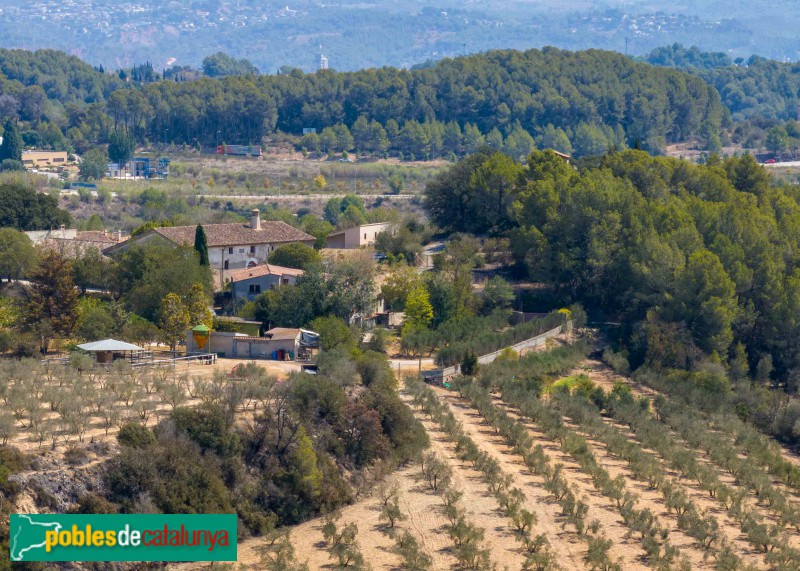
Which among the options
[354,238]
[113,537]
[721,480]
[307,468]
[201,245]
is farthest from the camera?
[354,238]

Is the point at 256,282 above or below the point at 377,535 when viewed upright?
above

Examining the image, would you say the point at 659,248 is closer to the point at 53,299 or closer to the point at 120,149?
the point at 53,299

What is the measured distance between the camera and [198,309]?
160 ft

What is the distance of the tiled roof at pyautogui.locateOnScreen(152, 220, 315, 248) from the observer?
2341 inches

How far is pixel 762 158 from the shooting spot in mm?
139000

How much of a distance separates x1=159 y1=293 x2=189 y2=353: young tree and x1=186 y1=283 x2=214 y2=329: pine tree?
33cm

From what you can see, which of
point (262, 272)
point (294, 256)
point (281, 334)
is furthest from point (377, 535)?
point (294, 256)

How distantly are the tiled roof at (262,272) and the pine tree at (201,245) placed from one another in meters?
1.21

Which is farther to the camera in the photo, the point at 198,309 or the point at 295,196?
the point at 295,196

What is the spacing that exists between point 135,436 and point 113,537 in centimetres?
639

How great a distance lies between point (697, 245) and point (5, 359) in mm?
27085

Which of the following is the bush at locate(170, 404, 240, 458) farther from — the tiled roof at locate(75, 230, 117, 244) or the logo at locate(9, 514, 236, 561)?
the tiled roof at locate(75, 230, 117, 244)

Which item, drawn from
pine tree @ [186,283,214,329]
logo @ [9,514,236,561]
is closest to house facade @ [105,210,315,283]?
pine tree @ [186,283,214,329]

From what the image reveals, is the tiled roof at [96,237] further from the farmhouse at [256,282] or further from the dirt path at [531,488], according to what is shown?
the dirt path at [531,488]
